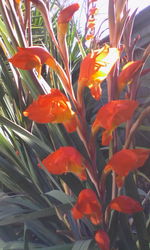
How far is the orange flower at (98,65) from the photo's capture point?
1.45ft

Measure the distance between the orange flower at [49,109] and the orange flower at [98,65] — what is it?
0.05m

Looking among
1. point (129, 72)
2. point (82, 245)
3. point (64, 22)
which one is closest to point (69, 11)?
point (64, 22)

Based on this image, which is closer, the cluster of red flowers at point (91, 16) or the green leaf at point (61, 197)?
the green leaf at point (61, 197)

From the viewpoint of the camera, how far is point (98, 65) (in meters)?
0.44

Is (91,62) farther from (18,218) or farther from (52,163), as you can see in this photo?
(18,218)

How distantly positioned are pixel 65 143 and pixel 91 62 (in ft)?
0.70

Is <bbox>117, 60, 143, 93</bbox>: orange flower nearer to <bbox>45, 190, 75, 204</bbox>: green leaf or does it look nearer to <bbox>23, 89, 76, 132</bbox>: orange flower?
<bbox>23, 89, 76, 132</bbox>: orange flower

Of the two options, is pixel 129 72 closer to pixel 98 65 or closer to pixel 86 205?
pixel 98 65

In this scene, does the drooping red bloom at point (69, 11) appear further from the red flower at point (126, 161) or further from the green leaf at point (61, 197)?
the green leaf at point (61, 197)

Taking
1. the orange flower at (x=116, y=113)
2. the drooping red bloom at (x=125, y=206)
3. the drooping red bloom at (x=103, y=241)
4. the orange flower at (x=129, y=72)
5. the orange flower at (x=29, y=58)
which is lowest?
the drooping red bloom at (x=103, y=241)

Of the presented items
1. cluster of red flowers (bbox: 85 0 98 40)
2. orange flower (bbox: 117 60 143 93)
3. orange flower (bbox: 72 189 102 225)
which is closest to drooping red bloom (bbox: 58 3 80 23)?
orange flower (bbox: 117 60 143 93)

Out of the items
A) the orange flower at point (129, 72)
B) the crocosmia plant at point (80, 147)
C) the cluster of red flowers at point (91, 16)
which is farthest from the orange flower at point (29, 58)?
the cluster of red flowers at point (91, 16)

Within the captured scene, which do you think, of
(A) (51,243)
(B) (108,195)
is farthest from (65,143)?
(A) (51,243)

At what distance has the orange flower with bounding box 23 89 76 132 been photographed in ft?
1.42
